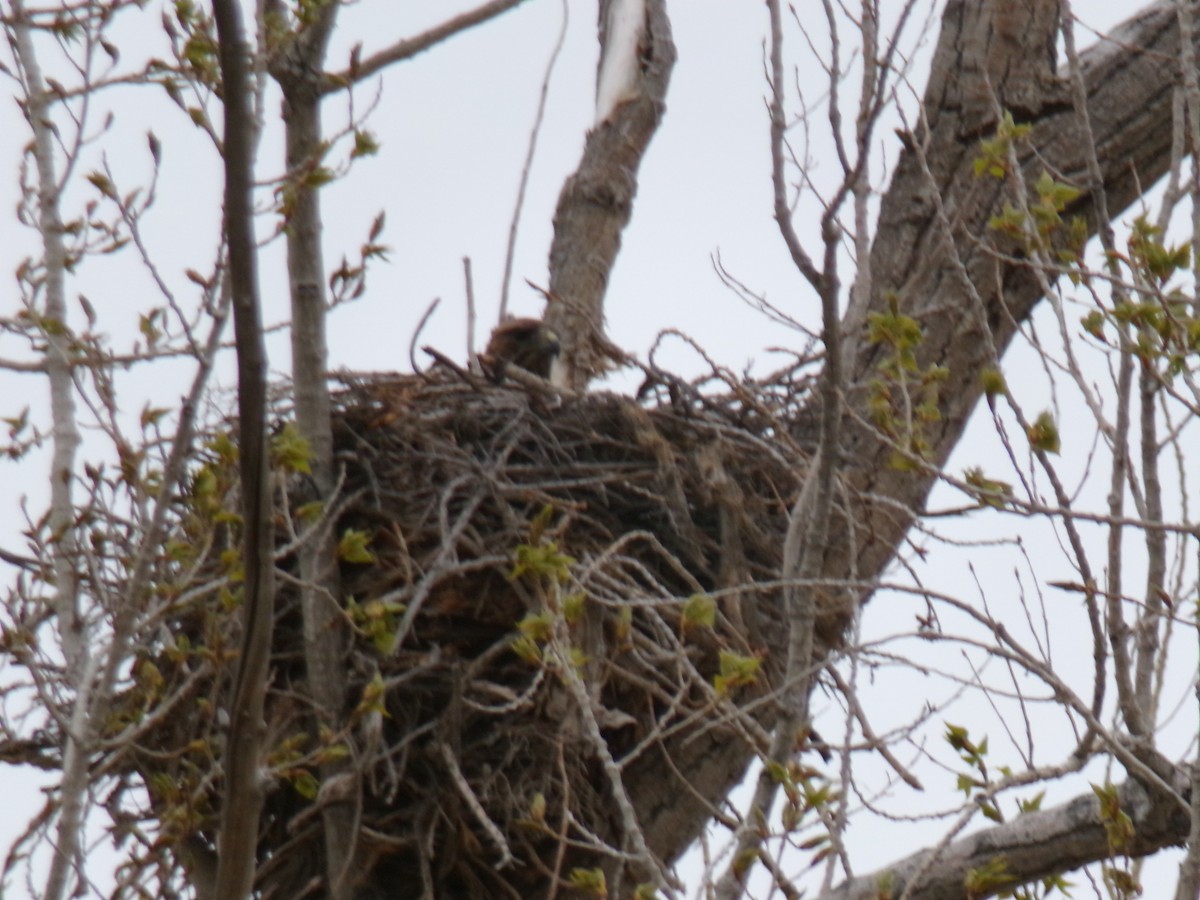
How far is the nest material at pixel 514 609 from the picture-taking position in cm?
381

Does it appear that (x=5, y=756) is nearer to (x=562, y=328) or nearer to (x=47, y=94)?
(x=47, y=94)

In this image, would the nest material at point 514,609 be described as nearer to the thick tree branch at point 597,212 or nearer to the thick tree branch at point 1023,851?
the thick tree branch at point 1023,851

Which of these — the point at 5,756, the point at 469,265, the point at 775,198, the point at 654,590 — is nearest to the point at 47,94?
the point at 469,265

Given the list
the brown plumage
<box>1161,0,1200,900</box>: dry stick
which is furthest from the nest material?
the brown plumage

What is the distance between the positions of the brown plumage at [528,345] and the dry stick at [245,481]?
2.87m

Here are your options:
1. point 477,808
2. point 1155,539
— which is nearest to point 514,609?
point 477,808

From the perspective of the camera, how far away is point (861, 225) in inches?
141

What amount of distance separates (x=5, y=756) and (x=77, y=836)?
0.72 m

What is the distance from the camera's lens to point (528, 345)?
569cm

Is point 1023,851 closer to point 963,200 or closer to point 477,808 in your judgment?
point 477,808

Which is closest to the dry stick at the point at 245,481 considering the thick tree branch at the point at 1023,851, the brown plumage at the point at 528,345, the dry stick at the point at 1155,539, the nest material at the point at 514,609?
the nest material at the point at 514,609

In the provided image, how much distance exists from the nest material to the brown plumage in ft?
3.81

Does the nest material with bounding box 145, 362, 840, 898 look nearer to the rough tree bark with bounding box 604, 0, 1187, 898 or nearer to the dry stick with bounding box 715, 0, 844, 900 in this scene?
the rough tree bark with bounding box 604, 0, 1187, 898

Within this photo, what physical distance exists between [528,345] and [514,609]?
1816 millimetres
